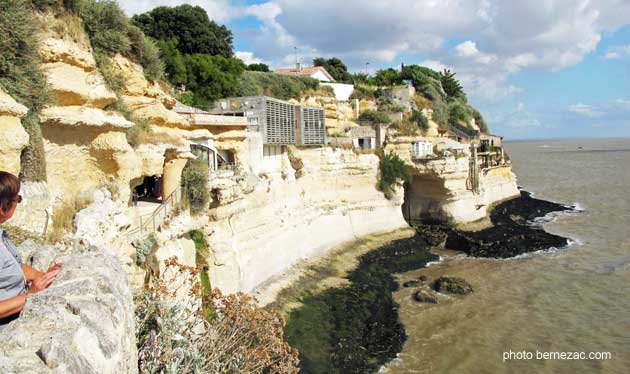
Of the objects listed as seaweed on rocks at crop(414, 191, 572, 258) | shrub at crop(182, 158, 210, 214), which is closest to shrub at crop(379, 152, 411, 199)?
seaweed on rocks at crop(414, 191, 572, 258)

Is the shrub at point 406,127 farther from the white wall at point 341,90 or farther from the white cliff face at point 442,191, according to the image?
the white wall at point 341,90

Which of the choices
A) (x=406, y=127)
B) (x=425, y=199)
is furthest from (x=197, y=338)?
(x=406, y=127)

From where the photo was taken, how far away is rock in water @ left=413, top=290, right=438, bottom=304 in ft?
57.7

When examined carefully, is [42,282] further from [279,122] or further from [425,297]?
[279,122]

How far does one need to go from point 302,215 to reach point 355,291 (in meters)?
5.62

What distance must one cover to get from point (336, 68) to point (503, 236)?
38250mm

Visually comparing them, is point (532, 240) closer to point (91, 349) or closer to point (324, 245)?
point (324, 245)

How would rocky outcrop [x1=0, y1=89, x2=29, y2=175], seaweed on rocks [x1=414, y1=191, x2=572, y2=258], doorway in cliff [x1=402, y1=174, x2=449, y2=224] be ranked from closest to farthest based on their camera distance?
rocky outcrop [x1=0, y1=89, x2=29, y2=175] < seaweed on rocks [x1=414, y1=191, x2=572, y2=258] < doorway in cliff [x1=402, y1=174, x2=449, y2=224]

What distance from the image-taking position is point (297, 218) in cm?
2194

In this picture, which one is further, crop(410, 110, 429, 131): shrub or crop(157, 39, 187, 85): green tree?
crop(410, 110, 429, 131): shrub

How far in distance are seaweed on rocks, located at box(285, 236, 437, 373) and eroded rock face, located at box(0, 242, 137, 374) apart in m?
9.11

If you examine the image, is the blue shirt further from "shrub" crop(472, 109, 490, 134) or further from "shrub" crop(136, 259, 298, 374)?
"shrub" crop(472, 109, 490, 134)

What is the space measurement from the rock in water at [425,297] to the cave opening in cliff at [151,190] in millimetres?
10786

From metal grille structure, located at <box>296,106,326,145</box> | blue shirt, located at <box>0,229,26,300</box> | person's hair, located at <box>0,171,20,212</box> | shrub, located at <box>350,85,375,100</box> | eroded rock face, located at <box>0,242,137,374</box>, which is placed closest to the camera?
eroded rock face, located at <box>0,242,137,374</box>
